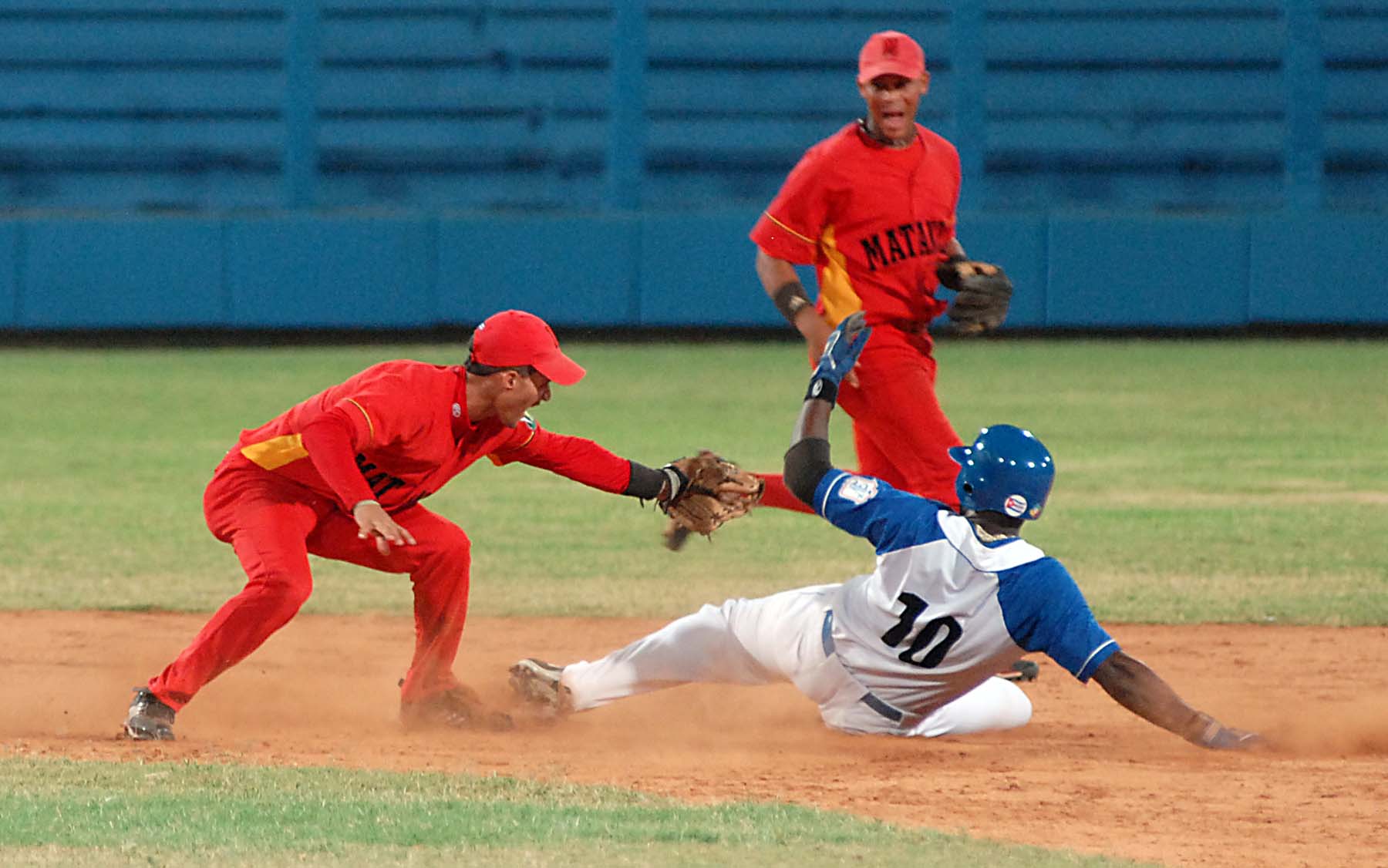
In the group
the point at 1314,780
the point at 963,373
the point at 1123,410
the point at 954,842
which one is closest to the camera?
the point at 954,842

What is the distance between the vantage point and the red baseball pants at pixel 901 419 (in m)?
5.95

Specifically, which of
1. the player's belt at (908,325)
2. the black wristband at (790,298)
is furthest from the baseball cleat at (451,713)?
the player's belt at (908,325)

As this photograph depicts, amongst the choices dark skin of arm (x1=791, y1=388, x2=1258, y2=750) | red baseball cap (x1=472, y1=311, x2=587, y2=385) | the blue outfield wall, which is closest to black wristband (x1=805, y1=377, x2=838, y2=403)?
red baseball cap (x1=472, y1=311, x2=587, y2=385)

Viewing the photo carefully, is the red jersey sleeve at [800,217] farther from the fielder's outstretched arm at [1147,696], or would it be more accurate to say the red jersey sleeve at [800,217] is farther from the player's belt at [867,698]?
the fielder's outstretched arm at [1147,696]

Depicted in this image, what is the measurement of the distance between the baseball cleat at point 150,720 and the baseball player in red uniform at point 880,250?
194 cm

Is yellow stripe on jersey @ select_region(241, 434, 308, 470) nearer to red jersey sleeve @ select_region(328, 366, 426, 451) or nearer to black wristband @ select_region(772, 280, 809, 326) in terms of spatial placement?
red jersey sleeve @ select_region(328, 366, 426, 451)

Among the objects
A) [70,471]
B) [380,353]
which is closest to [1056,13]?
[380,353]

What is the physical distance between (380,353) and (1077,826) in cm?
1353

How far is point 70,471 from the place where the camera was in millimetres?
10875

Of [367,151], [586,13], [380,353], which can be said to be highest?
[586,13]

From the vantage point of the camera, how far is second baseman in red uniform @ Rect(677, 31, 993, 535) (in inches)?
237

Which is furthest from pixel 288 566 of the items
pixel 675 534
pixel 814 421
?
pixel 814 421

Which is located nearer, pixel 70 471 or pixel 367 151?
pixel 70 471

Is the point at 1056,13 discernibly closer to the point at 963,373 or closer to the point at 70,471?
the point at 963,373
